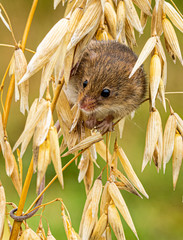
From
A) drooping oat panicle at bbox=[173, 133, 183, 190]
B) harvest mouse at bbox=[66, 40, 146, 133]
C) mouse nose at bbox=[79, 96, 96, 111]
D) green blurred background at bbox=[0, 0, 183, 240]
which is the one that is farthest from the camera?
green blurred background at bbox=[0, 0, 183, 240]

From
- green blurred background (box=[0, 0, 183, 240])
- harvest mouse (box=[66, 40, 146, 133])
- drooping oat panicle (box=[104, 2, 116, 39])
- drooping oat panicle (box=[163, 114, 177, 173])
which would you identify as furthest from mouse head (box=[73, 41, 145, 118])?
green blurred background (box=[0, 0, 183, 240])

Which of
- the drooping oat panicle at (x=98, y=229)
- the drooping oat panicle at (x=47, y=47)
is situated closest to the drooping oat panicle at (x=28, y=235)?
the drooping oat panicle at (x=98, y=229)

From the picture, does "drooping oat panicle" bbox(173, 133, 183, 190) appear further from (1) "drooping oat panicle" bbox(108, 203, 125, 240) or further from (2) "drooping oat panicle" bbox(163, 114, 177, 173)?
(1) "drooping oat panicle" bbox(108, 203, 125, 240)

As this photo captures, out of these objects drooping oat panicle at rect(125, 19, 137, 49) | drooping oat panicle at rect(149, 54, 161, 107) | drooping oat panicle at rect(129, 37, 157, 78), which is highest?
drooping oat panicle at rect(125, 19, 137, 49)

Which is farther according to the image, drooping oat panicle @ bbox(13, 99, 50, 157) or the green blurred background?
the green blurred background

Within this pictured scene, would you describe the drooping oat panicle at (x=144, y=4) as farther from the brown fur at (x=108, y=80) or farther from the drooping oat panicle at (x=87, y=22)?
the brown fur at (x=108, y=80)

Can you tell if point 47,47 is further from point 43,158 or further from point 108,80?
point 108,80

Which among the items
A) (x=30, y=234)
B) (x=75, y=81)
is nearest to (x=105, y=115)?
(x=75, y=81)
